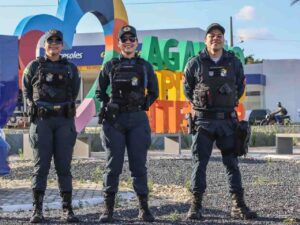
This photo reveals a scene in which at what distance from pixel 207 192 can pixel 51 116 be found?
9.86 ft

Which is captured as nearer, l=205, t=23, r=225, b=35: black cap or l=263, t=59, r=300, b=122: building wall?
l=205, t=23, r=225, b=35: black cap

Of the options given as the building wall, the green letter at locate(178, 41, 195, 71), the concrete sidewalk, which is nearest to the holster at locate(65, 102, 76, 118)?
the concrete sidewalk

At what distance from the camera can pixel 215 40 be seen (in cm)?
623

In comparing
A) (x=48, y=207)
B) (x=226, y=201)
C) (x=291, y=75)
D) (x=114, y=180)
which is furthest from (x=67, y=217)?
(x=291, y=75)

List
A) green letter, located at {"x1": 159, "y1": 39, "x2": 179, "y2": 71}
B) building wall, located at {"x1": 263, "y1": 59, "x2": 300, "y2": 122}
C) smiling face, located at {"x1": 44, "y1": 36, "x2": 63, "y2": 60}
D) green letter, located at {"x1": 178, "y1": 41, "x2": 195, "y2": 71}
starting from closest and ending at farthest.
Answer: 1. smiling face, located at {"x1": 44, "y1": 36, "x2": 63, "y2": 60}
2. green letter, located at {"x1": 159, "y1": 39, "x2": 179, "y2": 71}
3. green letter, located at {"x1": 178, "y1": 41, "x2": 195, "y2": 71}
4. building wall, located at {"x1": 263, "y1": 59, "x2": 300, "y2": 122}

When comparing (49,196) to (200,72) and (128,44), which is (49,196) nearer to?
(128,44)

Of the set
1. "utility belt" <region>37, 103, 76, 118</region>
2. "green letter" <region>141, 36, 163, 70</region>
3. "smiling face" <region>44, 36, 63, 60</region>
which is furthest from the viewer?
"green letter" <region>141, 36, 163, 70</region>

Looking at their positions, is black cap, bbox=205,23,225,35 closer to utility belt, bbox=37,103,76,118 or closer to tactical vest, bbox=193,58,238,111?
tactical vest, bbox=193,58,238,111

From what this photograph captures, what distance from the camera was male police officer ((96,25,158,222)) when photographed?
20.1 feet

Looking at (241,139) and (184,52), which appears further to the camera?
(184,52)

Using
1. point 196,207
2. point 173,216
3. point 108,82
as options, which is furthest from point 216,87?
point 173,216

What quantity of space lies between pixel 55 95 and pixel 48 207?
165cm

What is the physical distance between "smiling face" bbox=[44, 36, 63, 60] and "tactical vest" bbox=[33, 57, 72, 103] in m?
0.10

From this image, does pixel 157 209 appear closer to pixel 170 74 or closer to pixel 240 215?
pixel 240 215
